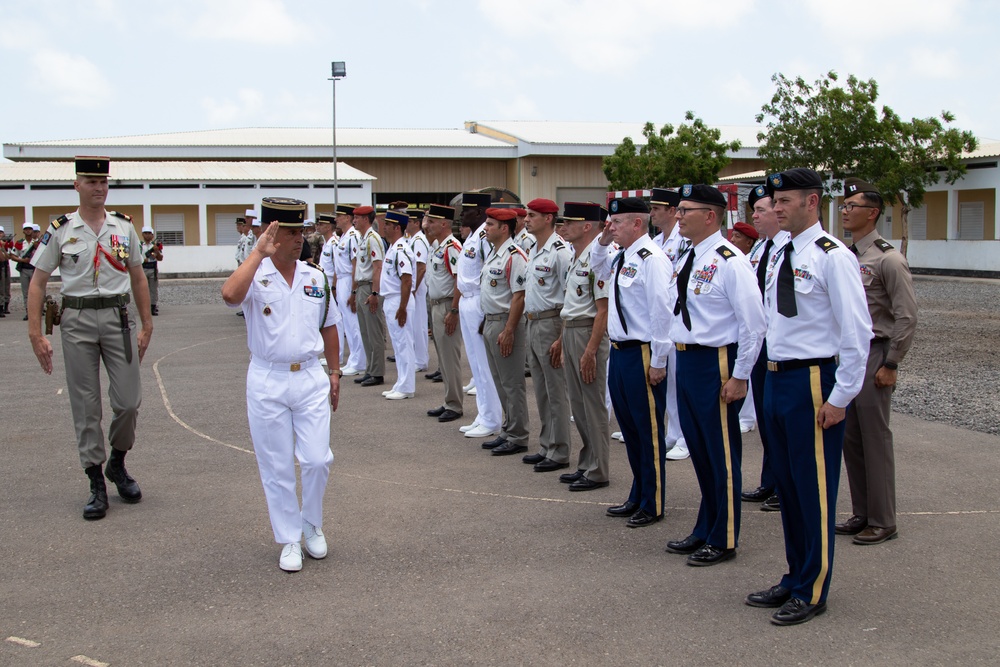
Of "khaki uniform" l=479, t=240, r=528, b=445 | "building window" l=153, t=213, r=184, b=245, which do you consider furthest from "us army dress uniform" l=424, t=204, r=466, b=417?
"building window" l=153, t=213, r=184, b=245

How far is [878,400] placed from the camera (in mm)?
5707

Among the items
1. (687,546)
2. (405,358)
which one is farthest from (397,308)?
(687,546)

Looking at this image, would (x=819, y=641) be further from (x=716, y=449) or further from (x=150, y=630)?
(x=150, y=630)

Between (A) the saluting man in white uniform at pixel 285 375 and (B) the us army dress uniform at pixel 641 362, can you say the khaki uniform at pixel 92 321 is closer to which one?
(A) the saluting man in white uniform at pixel 285 375

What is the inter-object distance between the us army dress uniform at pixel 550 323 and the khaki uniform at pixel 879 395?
2289 mm

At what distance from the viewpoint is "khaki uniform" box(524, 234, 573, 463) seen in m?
7.38

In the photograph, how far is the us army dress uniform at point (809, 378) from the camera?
4.46 m

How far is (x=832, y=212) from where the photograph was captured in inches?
1577

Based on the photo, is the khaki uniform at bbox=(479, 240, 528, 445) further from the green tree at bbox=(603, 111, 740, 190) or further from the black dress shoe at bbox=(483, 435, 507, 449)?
the green tree at bbox=(603, 111, 740, 190)

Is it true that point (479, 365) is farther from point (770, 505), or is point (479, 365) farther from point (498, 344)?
point (770, 505)

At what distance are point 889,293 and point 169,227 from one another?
38.5 m

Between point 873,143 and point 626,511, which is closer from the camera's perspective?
point 626,511

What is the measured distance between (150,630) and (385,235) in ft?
25.6

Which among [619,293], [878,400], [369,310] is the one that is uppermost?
[619,293]
